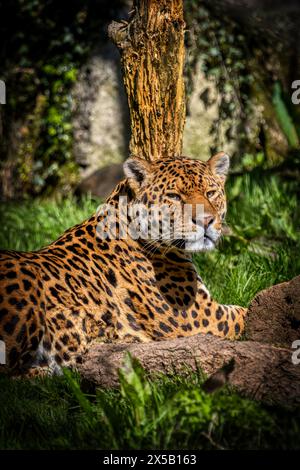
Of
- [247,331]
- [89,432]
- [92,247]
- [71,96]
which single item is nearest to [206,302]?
[247,331]

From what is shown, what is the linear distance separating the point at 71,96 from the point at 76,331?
7.25 m

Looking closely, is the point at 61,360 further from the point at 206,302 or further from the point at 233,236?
the point at 233,236

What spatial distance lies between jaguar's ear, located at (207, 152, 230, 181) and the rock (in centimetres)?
111

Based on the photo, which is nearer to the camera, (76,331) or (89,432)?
(89,432)

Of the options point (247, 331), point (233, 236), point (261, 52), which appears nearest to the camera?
point (247, 331)

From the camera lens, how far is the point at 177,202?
19.5 ft

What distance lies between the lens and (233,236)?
26.3 feet

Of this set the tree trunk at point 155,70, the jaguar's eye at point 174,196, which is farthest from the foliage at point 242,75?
the jaguar's eye at point 174,196

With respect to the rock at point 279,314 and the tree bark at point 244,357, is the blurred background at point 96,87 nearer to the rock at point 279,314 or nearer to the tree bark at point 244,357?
the rock at point 279,314

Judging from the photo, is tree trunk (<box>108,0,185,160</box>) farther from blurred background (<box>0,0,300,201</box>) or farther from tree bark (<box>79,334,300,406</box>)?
blurred background (<box>0,0,300,201</box>)

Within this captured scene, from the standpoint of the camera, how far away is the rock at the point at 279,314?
562 centimetres

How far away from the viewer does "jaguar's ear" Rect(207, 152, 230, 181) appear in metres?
6.30

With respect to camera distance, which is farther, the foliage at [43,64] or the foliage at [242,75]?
the foliage at [43,64]

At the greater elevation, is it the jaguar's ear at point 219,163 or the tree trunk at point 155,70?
the tree trunk at point 155,70
